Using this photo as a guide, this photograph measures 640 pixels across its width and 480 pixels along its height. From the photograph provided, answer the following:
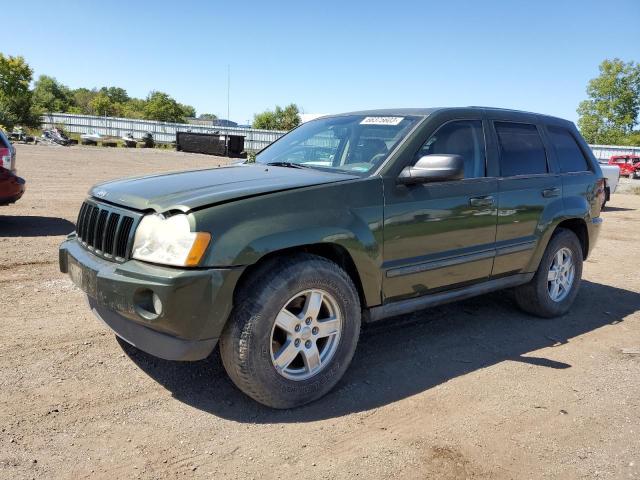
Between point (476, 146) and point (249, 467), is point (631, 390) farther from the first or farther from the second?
point (249, 467)

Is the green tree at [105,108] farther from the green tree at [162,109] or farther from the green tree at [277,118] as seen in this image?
the green tree at [277,118]

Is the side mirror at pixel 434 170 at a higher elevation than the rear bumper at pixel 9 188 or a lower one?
higher

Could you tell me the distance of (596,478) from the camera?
2727 mm

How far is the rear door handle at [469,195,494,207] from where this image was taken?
4156 mm

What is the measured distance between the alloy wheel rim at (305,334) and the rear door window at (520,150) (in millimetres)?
2109

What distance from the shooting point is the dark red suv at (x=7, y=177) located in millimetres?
7883

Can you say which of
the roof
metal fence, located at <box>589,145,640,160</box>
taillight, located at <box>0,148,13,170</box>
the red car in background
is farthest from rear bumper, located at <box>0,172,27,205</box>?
metal fence, located at <box>589,145,640,160</box>

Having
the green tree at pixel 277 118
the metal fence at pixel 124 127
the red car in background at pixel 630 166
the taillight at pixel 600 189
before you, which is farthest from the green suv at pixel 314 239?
the green tree at pixel 277 118

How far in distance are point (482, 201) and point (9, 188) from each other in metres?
6.96

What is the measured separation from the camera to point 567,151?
5352 mm

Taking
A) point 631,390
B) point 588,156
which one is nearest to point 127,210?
point 631,390

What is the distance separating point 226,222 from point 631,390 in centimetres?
304

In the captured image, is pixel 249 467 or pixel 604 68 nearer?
pixel 249 467

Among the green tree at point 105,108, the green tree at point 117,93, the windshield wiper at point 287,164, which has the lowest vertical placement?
the windshield wiper at point 287,164
